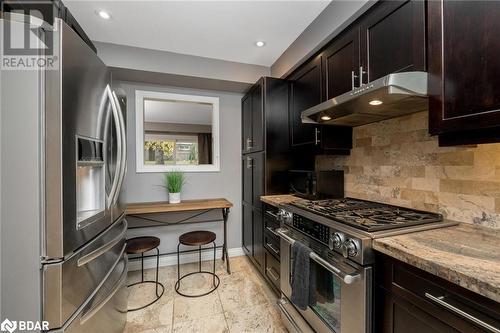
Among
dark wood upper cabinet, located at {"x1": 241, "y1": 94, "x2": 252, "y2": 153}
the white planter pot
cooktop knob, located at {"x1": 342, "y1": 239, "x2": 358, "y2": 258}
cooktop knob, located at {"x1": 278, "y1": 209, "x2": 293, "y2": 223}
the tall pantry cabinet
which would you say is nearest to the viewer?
cooktop knob, located at {"x1": 342, "y1": 239, "x2": 358, "y2": 258}

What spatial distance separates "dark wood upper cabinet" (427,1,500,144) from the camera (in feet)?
2.78

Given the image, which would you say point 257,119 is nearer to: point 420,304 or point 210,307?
point 210,307

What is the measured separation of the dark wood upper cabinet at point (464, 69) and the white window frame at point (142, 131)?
2.42 m

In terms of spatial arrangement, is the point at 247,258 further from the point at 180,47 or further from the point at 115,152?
the point at 180,47

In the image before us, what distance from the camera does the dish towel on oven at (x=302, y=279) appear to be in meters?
1.38

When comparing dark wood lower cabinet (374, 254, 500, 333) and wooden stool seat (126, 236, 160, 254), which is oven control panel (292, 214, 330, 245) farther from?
wooden stool seat (126, 236, 160, 254)

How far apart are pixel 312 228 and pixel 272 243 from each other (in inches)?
31.2

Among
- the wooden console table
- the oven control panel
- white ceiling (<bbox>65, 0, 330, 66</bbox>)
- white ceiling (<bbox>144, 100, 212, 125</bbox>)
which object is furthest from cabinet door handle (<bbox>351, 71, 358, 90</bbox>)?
white ceiling (<bbox>144, 100, 212, 125</bbox>)

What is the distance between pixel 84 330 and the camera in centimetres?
114

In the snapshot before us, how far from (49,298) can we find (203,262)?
2130mm

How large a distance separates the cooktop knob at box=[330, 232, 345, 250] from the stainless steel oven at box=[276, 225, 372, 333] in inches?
2.1

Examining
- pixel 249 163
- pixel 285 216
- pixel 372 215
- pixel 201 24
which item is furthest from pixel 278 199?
pixel 201 24

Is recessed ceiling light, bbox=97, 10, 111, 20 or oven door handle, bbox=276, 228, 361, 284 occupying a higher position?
recessed ceiling light, bbox=97, 10, 111, 20

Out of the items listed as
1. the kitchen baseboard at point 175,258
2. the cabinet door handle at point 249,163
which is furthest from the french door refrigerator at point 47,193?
the cabinet door handle at point 249,163
